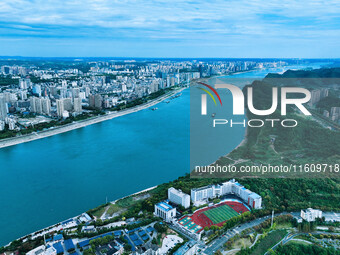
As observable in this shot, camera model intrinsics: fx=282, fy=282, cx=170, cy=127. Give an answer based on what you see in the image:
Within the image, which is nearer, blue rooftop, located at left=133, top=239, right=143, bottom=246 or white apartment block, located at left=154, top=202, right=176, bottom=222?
blue rooftop, located at left=133, top=239, right=143, bottom=246

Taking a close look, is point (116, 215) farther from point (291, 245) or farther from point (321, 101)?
point (321, 101)

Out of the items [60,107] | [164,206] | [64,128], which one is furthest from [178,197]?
[60,107]

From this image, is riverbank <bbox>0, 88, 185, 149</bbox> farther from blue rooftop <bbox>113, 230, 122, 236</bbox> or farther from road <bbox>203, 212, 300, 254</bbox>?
road <bbox>203, 212, 300, 254</bbox>

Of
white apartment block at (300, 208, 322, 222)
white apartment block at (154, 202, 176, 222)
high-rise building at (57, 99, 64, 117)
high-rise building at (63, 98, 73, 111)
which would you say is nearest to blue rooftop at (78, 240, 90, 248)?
white apartment block at (154, 202, 176, 222)

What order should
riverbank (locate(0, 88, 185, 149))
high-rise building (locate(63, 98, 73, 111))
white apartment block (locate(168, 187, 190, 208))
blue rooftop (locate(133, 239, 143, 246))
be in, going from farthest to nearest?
high-rise building (locate(63, 98, 73, 111)), riverbank (locate(0, 88, 185, 149)), white apartment block (locate(168, 187, 190, 208)), blue rooftop (locate(133, 239, 143, 246))

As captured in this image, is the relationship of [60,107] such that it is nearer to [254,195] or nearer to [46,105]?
[46,105]

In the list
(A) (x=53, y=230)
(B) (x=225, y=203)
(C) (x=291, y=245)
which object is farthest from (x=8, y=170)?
(C) (x=291, y=245)
